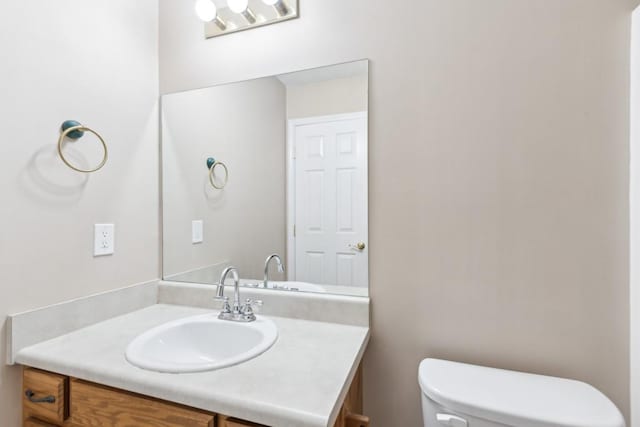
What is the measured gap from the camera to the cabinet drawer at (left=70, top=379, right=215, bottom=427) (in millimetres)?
760

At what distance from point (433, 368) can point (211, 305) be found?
926 millimetres

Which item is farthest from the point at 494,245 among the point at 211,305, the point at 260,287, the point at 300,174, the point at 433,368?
the point at 211,305

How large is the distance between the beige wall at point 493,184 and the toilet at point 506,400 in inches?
4.0

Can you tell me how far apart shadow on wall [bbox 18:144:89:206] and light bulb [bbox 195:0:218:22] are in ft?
2.45

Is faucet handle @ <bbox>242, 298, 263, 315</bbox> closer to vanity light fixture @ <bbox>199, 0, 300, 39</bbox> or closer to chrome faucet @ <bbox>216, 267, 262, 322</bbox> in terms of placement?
chrome faucet @ <bbox>216, 267, 262, 322</bbox>

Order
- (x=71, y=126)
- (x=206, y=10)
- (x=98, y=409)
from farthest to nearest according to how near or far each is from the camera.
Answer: (x=206, y=10)
(x=71, y=126)
(x=98, y=409)

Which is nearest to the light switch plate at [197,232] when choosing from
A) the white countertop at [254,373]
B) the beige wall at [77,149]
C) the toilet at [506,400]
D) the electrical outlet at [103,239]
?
the beige wall at [77,149]

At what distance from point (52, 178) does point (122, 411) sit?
31.2 inches

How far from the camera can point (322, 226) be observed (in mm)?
1253

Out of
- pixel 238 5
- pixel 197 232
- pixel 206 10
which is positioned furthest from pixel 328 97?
pixel 197 232

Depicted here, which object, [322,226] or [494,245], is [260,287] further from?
[494,245]

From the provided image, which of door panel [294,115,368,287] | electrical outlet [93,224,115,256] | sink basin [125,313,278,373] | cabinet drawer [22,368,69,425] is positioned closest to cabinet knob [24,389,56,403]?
cabinet drawer [22,368,69,425]

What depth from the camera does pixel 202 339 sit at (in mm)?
1168

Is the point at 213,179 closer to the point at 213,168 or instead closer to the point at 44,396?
the point at 213,168
